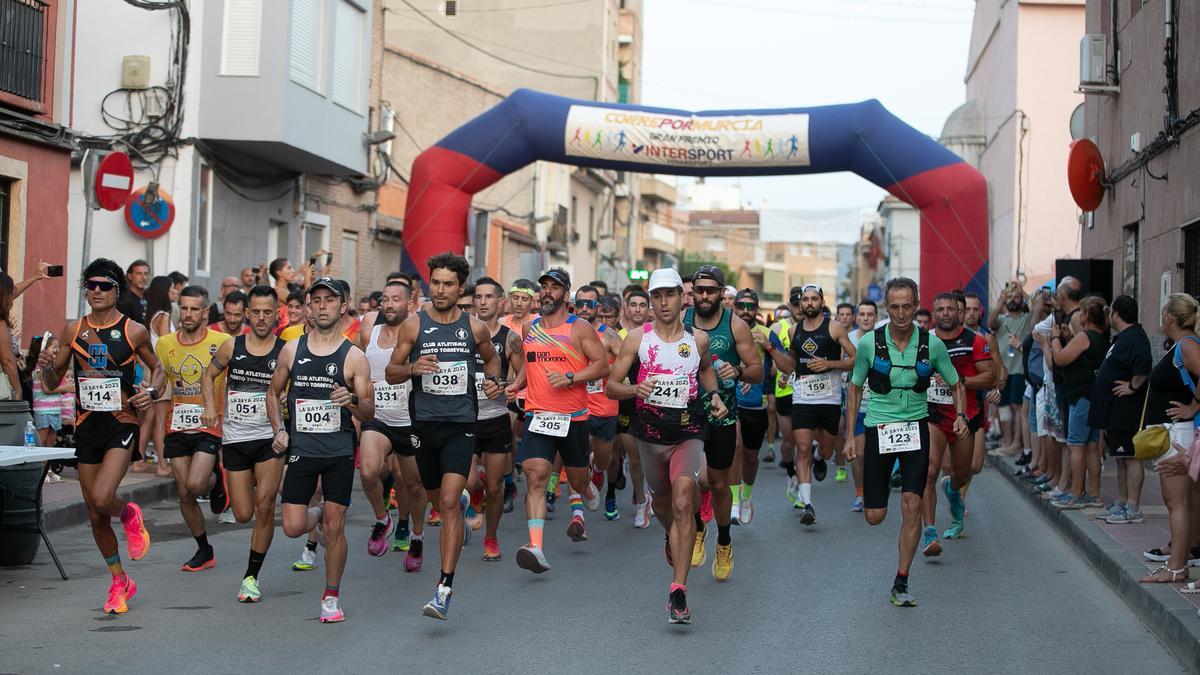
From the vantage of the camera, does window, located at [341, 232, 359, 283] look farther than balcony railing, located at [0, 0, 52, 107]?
Yes

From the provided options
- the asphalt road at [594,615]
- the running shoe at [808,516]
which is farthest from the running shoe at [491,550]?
the running shoe at [808,516]

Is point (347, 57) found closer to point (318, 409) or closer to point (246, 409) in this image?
point (246, 409)

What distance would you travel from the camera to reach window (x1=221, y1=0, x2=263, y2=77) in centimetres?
2039

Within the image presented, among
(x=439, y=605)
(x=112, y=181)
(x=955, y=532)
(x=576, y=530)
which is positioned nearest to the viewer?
(x=439, y=605)

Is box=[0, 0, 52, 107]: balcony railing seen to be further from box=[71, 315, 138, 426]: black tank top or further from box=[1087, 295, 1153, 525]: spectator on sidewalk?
box=[1087, 295, 1153, 525]: spectator on sidewalk

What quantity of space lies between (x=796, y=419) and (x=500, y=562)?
4061 millimetres

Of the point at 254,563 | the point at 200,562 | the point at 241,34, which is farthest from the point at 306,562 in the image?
the point at 241,34

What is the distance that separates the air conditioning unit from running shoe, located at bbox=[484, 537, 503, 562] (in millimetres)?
11581

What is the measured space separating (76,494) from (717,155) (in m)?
10.6

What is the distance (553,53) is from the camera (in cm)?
5500

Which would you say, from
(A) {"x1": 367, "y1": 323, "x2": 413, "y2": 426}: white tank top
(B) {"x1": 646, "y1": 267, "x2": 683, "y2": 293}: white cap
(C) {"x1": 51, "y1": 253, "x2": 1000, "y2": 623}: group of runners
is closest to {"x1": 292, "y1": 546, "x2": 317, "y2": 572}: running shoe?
(C) {"x1": 51, "y1": 253, "x2": 1000, "y2": 623}: group of runners

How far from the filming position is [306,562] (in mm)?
9477

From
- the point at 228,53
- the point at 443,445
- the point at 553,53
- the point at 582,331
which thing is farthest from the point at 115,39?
the point at 553,53

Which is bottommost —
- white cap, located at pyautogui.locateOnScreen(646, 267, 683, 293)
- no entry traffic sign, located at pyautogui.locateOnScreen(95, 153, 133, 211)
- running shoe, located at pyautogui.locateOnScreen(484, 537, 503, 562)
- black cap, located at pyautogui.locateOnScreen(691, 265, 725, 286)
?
running shoe, located at pyautogui.locateOnScreen(484, 537, 503, 562)
